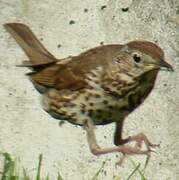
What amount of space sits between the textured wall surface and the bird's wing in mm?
970

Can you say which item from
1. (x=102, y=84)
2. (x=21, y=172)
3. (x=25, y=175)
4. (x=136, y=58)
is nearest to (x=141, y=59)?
(x=136, y=58)

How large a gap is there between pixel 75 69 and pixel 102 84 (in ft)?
0.99

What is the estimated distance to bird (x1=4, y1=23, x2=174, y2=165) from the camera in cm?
627

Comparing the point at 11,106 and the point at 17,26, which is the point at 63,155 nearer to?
the point at 11,106

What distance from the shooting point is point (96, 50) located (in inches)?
264

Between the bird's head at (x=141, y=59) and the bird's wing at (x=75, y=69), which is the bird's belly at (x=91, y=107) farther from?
the bird's head at (x=141, y=59)

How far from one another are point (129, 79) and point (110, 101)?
0.15 metres

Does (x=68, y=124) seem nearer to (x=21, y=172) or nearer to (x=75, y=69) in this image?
(x=21, y=172)

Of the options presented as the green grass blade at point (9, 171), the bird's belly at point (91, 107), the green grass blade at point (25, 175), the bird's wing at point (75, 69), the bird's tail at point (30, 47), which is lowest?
the green grass blade at point (25, 175)

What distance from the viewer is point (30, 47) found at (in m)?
7.12

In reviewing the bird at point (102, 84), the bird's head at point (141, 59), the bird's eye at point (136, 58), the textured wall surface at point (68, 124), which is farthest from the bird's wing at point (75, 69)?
the textured wall surface at point (68, 124)

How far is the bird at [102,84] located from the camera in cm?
627

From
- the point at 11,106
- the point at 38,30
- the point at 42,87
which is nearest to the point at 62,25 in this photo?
the point at 38,30

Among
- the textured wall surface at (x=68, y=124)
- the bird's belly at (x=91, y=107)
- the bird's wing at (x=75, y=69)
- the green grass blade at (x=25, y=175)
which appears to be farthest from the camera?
the textured wall surface at (x=68, y=124)
